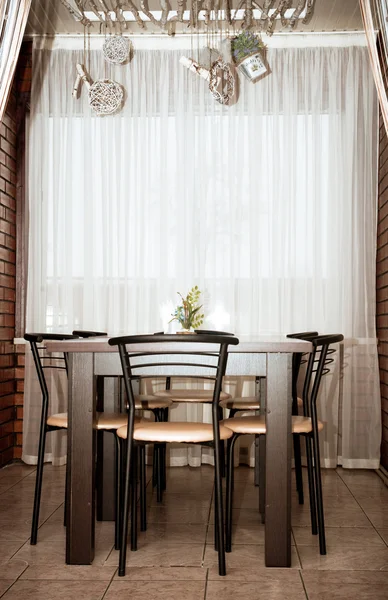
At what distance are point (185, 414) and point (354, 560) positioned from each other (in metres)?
2.11

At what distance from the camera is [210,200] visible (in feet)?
15.8

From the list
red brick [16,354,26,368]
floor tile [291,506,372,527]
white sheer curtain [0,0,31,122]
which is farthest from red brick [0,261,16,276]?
floor tile [291,506,372,527]

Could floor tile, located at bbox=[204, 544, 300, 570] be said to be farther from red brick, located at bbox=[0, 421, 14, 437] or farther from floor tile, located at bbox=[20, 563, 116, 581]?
red brick, located at bbox=[0, 421, 14, 437]

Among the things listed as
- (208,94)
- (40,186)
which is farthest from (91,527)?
(208,94)

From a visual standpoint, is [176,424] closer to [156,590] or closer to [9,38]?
[156,590]

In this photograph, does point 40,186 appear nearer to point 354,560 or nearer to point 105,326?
point 105,326

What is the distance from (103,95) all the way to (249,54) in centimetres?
103

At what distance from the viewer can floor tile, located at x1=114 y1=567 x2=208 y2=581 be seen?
8.52 feet

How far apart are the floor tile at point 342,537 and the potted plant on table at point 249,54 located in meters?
3.02

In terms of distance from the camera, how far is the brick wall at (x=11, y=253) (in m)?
4.71

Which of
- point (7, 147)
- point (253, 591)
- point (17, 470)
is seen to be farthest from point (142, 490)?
point (7, 147)

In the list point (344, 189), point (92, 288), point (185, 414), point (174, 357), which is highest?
point (344, 189)

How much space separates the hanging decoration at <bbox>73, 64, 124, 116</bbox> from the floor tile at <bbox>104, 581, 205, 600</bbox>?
3.24 m

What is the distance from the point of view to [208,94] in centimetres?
486
